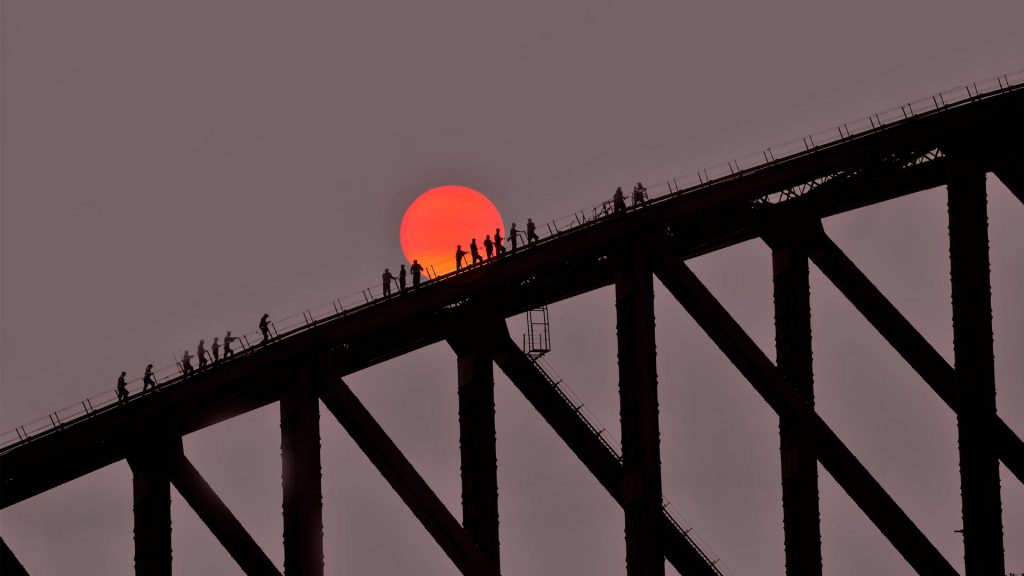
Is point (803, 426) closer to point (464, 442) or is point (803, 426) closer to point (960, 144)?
point (960, 144)

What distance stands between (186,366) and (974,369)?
24.4 meters

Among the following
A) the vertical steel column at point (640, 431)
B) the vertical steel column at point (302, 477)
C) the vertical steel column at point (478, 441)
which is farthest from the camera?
the vertical steel column at point (478, 441)

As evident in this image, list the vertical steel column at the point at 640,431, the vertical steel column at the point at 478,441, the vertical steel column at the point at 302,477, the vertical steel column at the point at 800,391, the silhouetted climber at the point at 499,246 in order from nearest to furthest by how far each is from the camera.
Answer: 1. the vertical steel column at the point at 640,431
2. the vertical steel column at the point at 302,477
3. the silhouetted climber at the point at 499,246
4. the vertical steel column at the point at 800,391
5. the vertical steel column at the point at 478,441

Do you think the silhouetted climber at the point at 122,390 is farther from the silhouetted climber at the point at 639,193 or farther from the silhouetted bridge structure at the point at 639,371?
the silhouetted climber at the point at 639,193

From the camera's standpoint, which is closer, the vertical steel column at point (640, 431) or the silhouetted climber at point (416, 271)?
the vertical steel column at point (640, 431)

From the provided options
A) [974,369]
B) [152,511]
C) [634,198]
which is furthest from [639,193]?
[152,511]

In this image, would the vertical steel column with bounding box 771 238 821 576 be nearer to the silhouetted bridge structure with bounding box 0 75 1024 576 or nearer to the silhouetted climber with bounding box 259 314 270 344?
the silhouetted bridge structure with bounding box 0 75 1024 576

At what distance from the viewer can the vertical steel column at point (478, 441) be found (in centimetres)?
6919

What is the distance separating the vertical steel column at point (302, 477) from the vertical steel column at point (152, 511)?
4247 mm

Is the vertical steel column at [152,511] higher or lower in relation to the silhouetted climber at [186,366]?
lower

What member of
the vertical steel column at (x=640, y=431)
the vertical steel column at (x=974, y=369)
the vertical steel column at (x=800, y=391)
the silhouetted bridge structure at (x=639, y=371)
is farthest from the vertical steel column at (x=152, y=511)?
the vertical steel column at (x=974, y=369)

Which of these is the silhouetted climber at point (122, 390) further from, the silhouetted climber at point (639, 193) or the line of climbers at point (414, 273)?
the silhouetted climber at point (639, 193)

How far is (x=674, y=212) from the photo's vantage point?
62.2 metres

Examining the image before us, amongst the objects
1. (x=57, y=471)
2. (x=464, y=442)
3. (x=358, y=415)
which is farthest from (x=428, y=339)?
(x=57, y=471)
